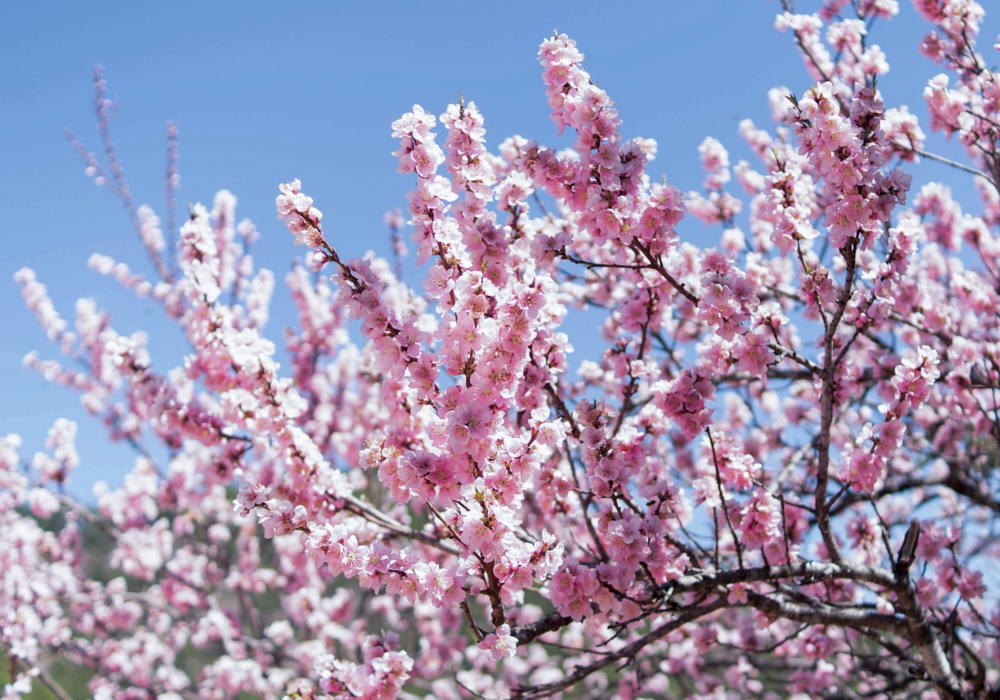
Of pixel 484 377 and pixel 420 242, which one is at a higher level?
pixel 420 242

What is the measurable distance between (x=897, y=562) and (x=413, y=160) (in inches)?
124

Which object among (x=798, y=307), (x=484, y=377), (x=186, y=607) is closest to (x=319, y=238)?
(x=484, y=377)

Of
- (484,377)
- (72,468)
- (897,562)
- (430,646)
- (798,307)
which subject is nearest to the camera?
(484,377)

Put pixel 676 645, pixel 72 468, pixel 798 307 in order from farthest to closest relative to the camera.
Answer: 1. pixel 72 468
2. pixel 676 645
3. pixel 798 307

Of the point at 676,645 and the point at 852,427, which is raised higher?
the point at 852,427

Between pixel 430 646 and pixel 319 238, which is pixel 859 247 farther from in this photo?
pixel 430 646

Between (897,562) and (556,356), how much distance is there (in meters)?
2.06

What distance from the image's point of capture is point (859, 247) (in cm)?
284

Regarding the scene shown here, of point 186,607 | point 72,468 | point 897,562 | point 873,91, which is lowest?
point 186,607

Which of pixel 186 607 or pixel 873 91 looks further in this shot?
pixel 186 607

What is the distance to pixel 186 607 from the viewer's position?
29.8ft

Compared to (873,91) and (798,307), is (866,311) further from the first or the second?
(798,307)

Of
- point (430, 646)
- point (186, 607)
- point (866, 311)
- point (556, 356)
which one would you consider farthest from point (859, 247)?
point (186, 607)

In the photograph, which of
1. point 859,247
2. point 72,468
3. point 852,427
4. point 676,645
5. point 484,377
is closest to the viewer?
point 484,377
